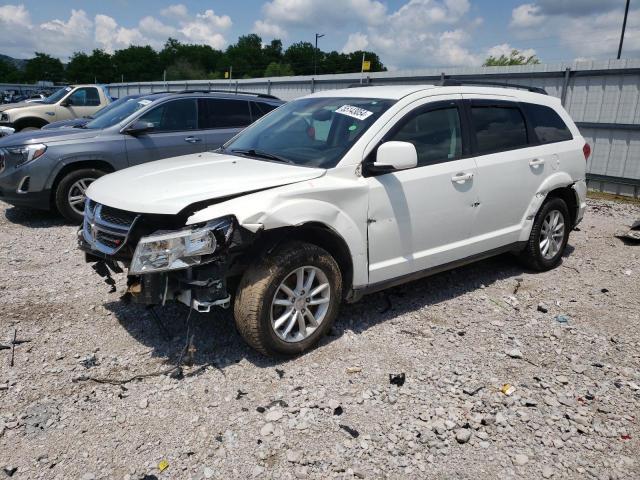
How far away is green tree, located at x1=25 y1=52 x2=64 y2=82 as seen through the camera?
95.2m

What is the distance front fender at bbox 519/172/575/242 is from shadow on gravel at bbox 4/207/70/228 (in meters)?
6.02

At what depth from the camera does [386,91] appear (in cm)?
Answer: 443

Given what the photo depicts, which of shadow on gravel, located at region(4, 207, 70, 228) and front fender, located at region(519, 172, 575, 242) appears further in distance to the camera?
shadow on gravel, located at region(4, 207, 70, 228)

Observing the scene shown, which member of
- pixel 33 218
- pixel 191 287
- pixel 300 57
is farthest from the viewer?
pixel 300 57

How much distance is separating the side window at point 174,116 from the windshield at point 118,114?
0.24 m

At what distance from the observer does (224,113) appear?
8.26 m

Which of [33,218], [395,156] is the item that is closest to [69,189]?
[33,218]

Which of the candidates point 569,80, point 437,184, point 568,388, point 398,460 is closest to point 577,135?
point 437,184

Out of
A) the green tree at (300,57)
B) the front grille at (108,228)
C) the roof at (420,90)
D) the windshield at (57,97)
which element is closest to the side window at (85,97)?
the windshield at (57,97)

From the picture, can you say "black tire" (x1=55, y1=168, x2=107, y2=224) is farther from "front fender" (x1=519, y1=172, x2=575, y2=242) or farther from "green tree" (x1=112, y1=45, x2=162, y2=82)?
"green tree" (x1=112, y1=45, x2=162, y2=82)

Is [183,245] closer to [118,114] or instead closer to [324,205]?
[324,205]

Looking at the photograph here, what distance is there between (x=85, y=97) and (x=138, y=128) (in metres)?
7.59

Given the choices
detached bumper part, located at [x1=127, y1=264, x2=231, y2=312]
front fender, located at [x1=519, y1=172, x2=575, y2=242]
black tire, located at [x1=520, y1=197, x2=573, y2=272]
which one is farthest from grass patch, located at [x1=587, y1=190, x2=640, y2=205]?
detached bumper part, located at [x1=127, y1=264, x2=231, y2=312]

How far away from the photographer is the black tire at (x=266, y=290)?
337 cm
